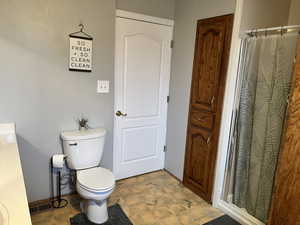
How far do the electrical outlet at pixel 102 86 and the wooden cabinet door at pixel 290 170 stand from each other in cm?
169

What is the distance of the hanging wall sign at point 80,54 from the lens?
2127 millimetres

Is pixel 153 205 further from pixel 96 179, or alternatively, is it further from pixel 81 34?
pixel 81 34

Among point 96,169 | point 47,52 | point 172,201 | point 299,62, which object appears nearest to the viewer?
point 299,62

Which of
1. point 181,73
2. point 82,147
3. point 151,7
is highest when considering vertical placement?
point 151,7

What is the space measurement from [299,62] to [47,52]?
199 cm

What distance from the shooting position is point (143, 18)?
2.56 metres

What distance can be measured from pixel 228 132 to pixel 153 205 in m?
1.10

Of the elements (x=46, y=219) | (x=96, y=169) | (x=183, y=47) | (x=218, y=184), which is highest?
(x=183, y=47)

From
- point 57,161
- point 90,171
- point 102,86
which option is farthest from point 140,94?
point 57,161

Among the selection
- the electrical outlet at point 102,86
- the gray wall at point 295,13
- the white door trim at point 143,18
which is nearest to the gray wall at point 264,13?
the gray wall at point 295,13

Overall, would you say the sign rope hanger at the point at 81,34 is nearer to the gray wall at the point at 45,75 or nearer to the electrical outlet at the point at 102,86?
the gray wall at the point at 45,75

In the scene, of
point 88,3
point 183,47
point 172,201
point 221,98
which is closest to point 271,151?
point 221,98

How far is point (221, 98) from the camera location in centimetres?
220

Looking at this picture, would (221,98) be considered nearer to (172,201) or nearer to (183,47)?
(183,47)
